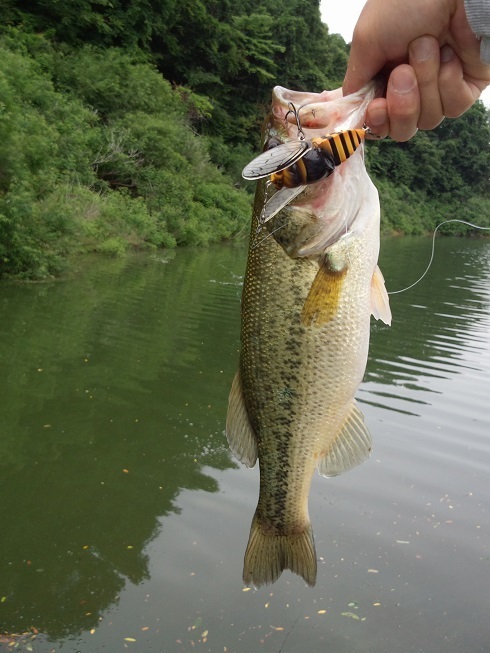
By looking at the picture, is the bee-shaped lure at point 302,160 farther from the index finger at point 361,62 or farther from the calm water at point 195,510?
the calm water at point 195,510

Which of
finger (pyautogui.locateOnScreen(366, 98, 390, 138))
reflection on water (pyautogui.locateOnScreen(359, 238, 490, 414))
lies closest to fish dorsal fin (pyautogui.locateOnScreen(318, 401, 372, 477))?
finger (pyautogui.locateOnScreen(366, 98, 390, 138))

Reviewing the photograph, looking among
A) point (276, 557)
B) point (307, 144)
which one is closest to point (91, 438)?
point (276, 557)

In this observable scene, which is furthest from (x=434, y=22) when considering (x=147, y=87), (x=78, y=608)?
(x=147, y=87)

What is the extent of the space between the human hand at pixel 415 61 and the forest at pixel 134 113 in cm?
1110

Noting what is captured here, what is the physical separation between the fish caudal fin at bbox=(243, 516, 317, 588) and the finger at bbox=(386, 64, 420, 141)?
61.4 inches

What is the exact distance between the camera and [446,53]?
191cm

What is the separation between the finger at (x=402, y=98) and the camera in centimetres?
186

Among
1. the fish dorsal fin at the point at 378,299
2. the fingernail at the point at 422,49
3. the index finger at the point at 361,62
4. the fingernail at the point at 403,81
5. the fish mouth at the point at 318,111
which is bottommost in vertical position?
the fish dorsal fin at the point at 378,299

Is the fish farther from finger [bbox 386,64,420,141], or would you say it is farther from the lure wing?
the lure wing

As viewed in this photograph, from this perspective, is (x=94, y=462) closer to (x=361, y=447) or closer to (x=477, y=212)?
(x=361, y=447)

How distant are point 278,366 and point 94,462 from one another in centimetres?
441

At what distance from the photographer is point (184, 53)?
1406 inches

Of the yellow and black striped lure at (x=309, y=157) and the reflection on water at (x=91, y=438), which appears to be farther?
the reflection on water at (x=91, y=438)

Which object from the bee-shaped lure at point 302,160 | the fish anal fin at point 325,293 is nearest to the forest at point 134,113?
the fish anal fin at point 325,293
